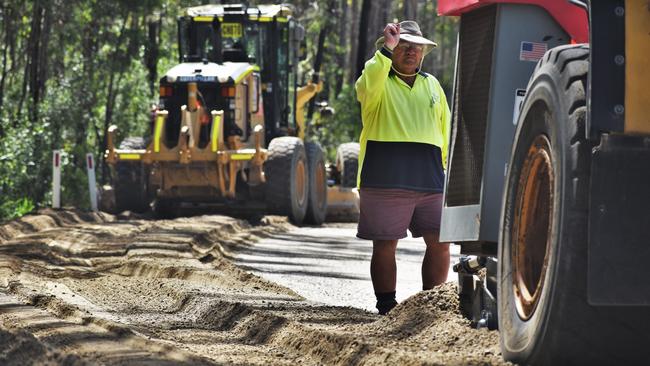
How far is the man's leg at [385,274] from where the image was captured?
9.27 metres

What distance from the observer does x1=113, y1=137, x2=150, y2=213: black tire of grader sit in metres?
21.9

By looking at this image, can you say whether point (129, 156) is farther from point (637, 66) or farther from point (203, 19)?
point (637, 66)

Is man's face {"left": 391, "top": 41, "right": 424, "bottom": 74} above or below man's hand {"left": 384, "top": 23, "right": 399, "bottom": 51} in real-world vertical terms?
below

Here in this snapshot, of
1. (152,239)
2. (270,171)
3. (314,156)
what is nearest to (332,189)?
(314,156)

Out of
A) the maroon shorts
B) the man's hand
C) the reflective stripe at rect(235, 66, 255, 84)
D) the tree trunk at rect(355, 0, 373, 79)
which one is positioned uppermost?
the tree trunk at rect(355, 0, 373, 79)

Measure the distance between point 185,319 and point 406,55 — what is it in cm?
225

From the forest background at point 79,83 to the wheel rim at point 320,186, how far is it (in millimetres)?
4796

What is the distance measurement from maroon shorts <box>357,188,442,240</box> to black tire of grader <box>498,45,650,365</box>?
3.72 m

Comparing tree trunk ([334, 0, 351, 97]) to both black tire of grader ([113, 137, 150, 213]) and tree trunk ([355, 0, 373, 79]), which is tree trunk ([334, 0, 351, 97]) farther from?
black tire of grader ([113, 137, 150, 213])

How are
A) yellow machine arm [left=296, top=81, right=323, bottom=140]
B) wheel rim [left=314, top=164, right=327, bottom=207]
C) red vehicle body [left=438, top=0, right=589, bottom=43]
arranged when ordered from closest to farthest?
red vehicle body [left=438, top=0, right=589, bottom=43] → wheel rim [left=314, top=164, right=327, bottom=207] → yellow machine arm [left=296, top=81, right=323, bottom=140]

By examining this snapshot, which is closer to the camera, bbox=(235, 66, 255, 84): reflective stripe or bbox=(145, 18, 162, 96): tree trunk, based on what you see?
bbox=(235, 66, 255, 84): reflective stripe

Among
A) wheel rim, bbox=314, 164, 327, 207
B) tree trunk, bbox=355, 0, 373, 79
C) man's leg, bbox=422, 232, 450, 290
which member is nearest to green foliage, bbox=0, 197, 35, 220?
wheel rim, bbox=314, 164, 327, 207

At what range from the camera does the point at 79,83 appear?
114 ft

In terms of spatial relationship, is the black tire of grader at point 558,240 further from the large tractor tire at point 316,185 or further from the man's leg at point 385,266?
the large tractor tire at point 316,185
